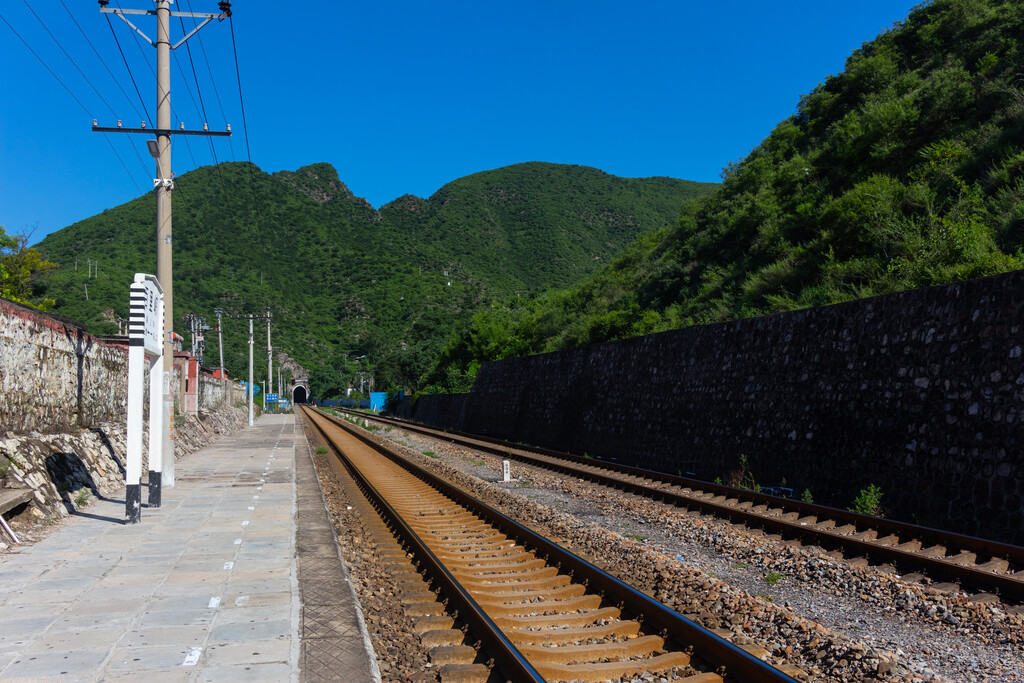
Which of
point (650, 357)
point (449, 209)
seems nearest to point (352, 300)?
point (449, 209)

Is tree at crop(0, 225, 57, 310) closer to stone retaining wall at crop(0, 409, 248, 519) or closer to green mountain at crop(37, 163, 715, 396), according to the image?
stone retaining wall at crop(0, 409, 248, 519)

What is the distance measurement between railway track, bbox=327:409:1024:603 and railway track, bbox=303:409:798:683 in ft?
10.3

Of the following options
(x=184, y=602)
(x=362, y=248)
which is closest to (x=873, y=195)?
(x=184, y=602)

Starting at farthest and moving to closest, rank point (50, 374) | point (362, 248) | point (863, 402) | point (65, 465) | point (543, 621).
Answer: point (362, 248) → point (50, 374) → point (65, 465) → point (863, 402) → point (543, 621)

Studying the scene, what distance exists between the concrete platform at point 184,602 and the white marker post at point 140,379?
522mm

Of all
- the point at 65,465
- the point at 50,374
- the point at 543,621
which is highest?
the point at 50,374

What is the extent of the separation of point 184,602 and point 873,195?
21.8 m

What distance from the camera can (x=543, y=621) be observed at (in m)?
5.71

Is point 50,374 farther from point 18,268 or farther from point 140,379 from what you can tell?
point 18,268

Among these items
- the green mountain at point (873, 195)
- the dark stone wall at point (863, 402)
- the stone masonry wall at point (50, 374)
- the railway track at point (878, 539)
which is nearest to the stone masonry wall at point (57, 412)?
the stone masonry wall at point (50, 374)

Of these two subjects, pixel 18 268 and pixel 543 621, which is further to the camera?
pixel 18 268

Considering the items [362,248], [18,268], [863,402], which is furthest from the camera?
[362,248]

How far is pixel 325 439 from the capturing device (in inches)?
1334

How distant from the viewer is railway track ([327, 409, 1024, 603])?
6637 millimetres
